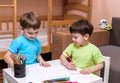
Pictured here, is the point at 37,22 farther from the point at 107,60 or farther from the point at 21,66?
the point at 107,60

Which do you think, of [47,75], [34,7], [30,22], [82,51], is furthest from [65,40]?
[34,7]

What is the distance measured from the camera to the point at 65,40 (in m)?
2.40

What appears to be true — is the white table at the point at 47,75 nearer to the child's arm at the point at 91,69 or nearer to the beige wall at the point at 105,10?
the child's arm at the point at 91,69

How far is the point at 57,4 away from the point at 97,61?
240cm

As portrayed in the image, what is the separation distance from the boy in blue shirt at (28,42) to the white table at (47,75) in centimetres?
9

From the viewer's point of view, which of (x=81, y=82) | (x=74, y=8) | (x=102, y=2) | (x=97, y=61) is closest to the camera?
(x=81, y=82)

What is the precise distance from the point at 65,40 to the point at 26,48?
92 centimetres

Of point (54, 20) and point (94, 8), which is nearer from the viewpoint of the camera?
point (94, 8)

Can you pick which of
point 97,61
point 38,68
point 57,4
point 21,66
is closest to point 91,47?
point 97,61

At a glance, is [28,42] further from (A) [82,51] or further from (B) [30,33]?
(A) [82,51]

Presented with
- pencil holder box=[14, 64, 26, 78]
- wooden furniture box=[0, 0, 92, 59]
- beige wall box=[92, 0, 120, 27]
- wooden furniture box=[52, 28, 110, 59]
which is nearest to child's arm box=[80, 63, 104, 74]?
pencil holder box=[14, 64, 26, 78]

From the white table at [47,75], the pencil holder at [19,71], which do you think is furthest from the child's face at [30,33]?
the pencil holder at [19,71]

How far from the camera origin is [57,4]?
373 centimetres

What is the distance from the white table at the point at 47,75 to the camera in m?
1.18
